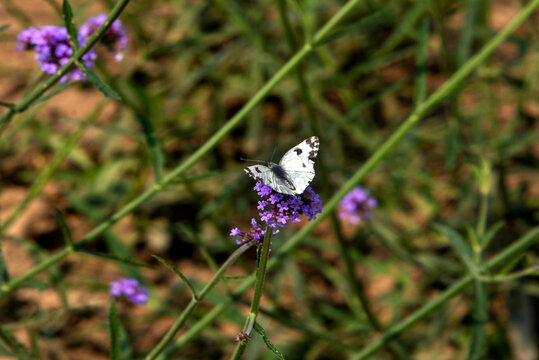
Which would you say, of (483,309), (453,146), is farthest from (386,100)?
(483,309)

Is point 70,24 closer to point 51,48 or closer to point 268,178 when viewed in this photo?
point 51,48

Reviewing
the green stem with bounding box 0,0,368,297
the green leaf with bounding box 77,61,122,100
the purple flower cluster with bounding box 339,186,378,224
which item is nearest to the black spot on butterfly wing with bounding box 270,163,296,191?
the green leaf with bounding box 77,61,122,100

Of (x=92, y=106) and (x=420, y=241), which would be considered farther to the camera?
(x=92, y=106)

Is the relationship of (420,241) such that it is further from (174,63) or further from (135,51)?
(135,51)

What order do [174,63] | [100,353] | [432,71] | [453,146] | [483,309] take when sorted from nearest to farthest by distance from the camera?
[483,309]
[453,146]
[100,353]
[174,63]
[432,71]

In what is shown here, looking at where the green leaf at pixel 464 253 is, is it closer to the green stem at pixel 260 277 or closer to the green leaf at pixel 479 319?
the green leaf at pixel 479 319

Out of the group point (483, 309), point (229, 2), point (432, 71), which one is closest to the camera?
point (483, 309)

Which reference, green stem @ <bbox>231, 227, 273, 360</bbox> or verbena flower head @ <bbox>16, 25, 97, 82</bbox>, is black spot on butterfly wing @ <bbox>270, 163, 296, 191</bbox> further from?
verbena flower head @ <bbox>16, 25, 97, 82</bbox>
